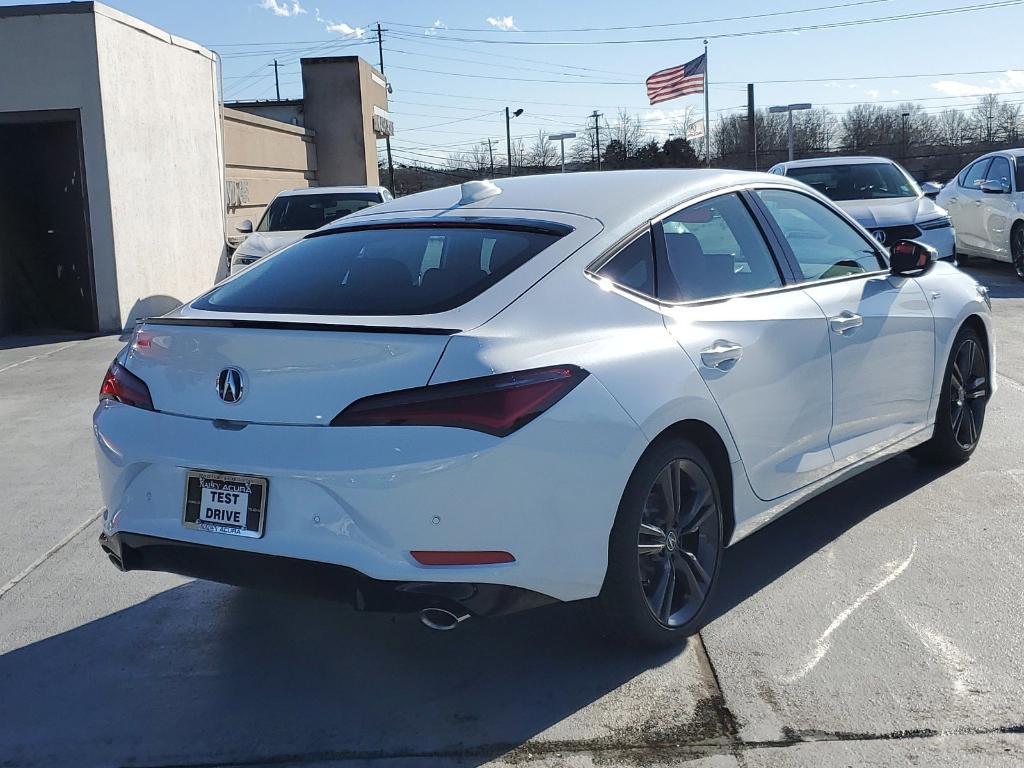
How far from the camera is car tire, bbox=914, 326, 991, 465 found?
571cm

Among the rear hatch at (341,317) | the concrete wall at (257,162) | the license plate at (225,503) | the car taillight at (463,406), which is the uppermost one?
the concrete wall at (257,162)

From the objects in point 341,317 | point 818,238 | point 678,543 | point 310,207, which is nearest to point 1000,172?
point 310,207

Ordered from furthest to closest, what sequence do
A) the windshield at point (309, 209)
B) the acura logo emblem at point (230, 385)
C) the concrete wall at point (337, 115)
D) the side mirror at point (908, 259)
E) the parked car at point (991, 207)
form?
the concrete wall at point (337, 115) < the parked car at point (991, 207) < the windshield at point (309, 209) < the side mirror at point (908, 259) < the acura logo emblem at point (230, 385)

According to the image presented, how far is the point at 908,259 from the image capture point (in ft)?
17.3

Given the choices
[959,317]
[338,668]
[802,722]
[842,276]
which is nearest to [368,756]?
[338,668]

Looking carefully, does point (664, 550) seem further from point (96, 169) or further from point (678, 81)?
point (678, 81)

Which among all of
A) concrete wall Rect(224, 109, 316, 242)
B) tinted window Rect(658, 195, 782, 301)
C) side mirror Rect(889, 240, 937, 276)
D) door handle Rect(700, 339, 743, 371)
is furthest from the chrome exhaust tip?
concrete wall Rect(224, 109, 316, 242)

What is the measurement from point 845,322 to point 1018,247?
1141 centimetres

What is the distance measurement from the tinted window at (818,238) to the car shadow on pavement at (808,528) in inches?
44.9

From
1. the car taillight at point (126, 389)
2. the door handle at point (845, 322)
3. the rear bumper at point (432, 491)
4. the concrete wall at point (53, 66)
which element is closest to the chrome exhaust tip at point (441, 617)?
the rear bumper at point (432, 491)

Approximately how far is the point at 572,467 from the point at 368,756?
3.30ft

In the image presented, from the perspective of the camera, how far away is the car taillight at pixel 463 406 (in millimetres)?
3131

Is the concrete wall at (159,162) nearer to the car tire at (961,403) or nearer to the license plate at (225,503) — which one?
the car tire at (961,403)

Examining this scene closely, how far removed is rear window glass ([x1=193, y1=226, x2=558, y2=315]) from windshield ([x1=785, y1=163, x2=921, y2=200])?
9891 millimetres
